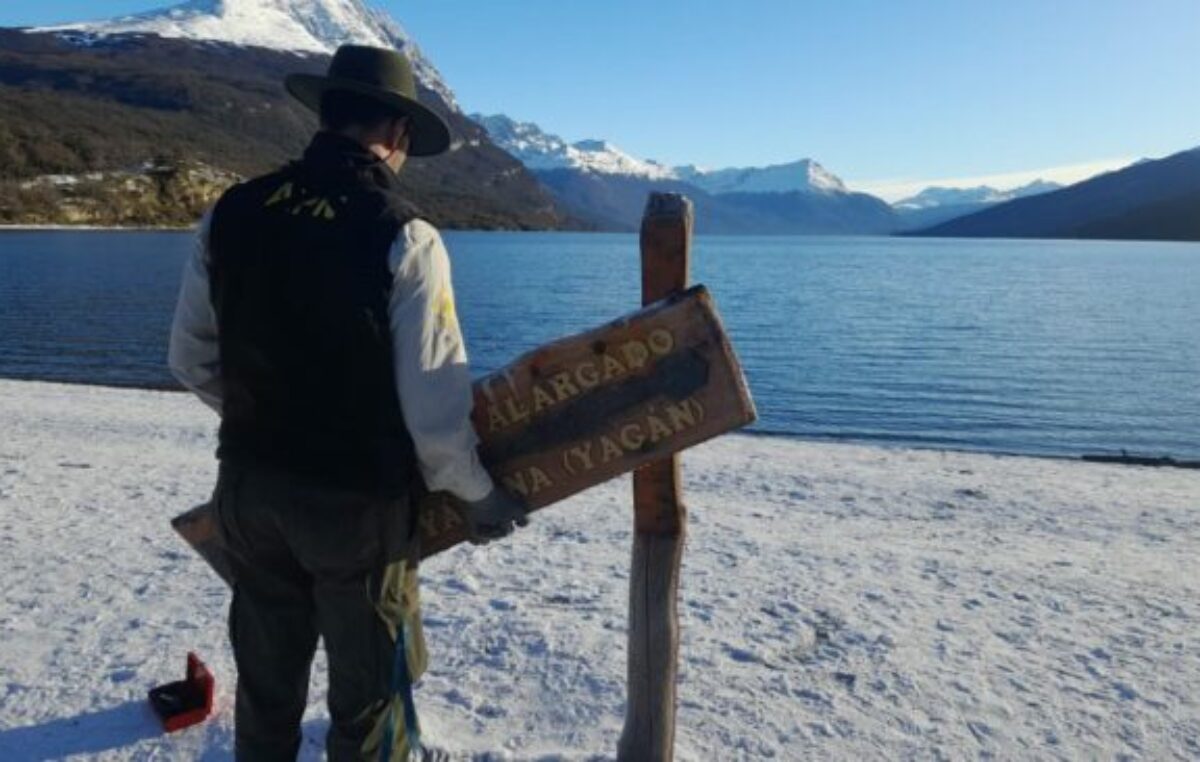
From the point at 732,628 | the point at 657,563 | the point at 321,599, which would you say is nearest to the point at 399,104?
the point at 321,599

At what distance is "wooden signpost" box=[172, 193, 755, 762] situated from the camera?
3734 millimetres

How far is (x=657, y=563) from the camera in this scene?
446 cm

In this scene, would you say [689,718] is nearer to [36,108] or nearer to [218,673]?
[218,673]

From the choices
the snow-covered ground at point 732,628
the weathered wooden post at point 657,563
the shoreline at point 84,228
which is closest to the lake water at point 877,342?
the snow-covered ground at point 732,628

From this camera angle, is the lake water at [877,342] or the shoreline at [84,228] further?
the shoreline at [84,228]

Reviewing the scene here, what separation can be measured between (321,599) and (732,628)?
13.2 feet

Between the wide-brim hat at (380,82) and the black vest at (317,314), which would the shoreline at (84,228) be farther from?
the black vest at (317,314)

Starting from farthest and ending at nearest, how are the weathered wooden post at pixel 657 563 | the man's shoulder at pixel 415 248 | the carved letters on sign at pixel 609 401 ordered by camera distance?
the weathered wooden post at pixel 657 563 → the carved letters on sign at pixel 609 401 → the man's shoulder at pixel 415 248

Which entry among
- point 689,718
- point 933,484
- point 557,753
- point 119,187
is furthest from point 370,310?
point 119,187

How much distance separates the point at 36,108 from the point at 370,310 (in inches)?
8677

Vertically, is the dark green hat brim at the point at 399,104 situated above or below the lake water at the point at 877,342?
above

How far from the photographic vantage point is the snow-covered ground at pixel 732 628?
533 cm

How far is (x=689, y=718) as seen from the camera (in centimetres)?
552

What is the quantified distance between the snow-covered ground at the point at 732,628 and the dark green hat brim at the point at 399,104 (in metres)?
3.04
